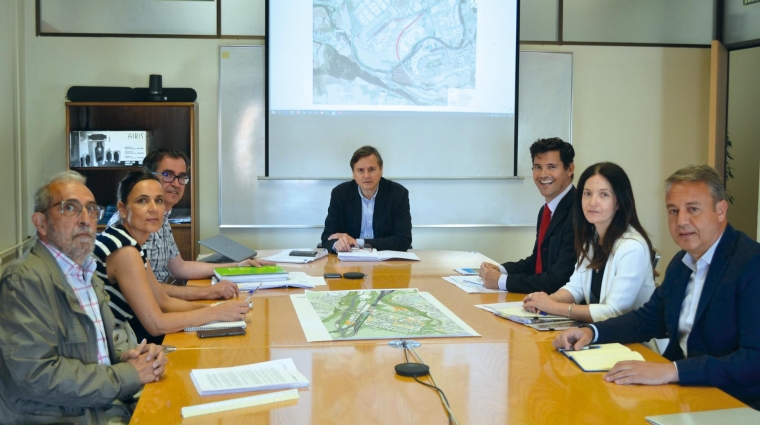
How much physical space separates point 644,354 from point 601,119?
3957 mm

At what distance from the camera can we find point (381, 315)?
253 centimetres

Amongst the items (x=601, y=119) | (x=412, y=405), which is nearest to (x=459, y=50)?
(x=601, y=119)

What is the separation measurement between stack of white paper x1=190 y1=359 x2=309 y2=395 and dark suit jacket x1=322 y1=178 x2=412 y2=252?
275 cm

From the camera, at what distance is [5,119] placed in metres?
4.96

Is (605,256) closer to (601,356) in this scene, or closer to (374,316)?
(601,356)

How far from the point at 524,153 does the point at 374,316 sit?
348 cm

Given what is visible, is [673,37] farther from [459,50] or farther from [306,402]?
[306,402]

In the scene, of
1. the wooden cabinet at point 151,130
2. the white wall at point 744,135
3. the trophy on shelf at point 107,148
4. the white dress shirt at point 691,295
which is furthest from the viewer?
the white wall at point 744,135

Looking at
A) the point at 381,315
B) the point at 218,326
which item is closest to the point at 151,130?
the point at 218,326

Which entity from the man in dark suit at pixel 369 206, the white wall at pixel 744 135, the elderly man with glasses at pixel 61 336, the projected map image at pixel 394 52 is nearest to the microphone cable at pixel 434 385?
the elderly man with glasses at pixel 61 336

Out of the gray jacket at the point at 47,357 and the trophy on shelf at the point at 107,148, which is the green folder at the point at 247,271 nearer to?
the gray jacket at the point at 47,357

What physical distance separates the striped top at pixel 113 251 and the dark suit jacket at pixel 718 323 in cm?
160

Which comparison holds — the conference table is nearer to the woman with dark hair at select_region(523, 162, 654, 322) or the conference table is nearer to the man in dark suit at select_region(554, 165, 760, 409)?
the man in dark suit at select_region(554, 165, 760, 409)

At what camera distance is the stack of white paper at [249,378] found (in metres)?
1.74
